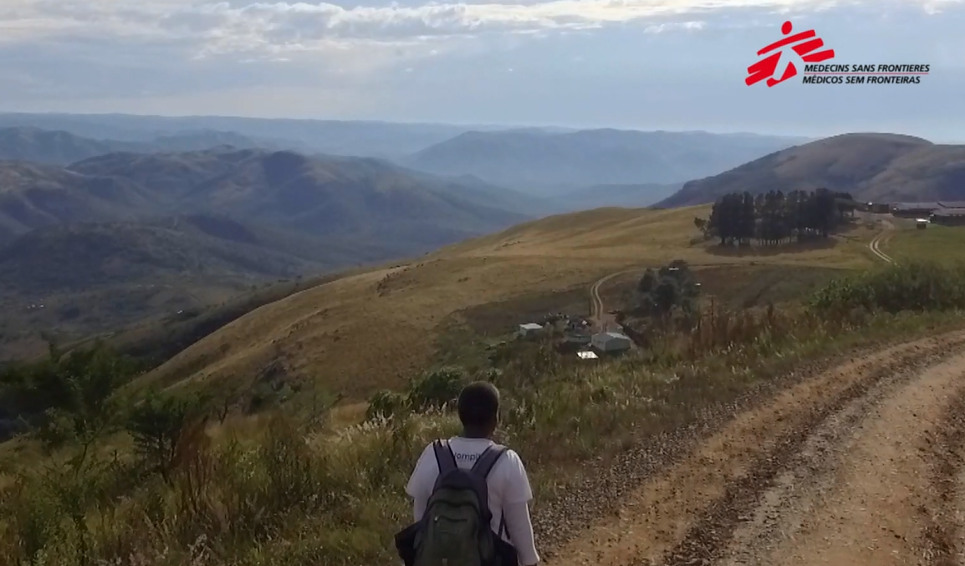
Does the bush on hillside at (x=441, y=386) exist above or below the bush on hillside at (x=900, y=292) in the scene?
below

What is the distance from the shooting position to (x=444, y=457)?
13.0 feet

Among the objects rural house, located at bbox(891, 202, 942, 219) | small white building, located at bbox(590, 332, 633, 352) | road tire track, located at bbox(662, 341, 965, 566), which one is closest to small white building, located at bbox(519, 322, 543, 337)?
small white building, located at bbox(590, 332, 633, 352)

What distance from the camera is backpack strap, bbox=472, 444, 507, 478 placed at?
382 cm

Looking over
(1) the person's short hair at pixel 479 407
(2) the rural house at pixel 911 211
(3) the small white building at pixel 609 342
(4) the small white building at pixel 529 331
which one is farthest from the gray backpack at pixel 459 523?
(2) the rural house at pixel 911 211

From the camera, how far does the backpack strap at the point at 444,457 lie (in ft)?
12.7

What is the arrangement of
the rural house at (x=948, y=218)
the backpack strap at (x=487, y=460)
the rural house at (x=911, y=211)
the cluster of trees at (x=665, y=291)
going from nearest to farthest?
the backpack strap at (x=487, y=460) → the cluster of trees at (x=665, y=291) → the rural house at (x=948, y=218) → the rural house at (x=911, y=211)

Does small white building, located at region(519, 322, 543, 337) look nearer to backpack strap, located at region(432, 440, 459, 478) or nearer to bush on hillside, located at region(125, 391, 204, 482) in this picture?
bush on hillside, located at region(125, 391, 204, 482)

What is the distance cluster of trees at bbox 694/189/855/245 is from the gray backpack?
71033 mm

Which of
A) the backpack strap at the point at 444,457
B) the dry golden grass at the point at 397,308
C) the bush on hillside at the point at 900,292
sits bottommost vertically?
→ the dry golden grass at the point at 397,308

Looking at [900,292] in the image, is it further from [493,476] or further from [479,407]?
[493,476]

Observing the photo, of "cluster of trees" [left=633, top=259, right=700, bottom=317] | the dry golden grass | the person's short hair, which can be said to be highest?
the person's short hair

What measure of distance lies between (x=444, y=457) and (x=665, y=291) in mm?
42192

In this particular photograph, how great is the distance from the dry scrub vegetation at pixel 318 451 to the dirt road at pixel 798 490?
435 millimetres

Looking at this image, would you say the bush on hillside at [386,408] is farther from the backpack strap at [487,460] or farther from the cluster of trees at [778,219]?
the cluster of trees at [778,219]
